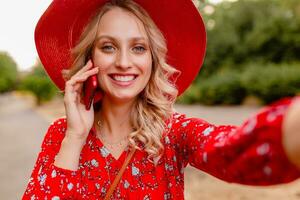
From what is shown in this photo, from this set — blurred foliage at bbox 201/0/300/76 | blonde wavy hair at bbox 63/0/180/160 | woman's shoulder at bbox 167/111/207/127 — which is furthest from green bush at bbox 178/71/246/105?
woman's shoulder at bbox 167/111/207/127

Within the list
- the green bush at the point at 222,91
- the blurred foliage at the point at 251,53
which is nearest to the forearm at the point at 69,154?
the blurred foliage at the point at 251,53

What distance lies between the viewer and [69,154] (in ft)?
6.71

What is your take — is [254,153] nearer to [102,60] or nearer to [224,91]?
[102,60]

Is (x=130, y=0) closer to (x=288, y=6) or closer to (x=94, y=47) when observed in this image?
(x=94, y=47)

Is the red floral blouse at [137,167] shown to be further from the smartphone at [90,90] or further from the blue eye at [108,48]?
the blue eye at [108,48]

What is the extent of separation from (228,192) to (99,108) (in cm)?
448

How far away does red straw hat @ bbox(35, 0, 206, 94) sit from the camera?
231 centimetres

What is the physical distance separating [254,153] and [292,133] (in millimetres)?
171

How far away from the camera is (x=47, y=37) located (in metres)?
2.48

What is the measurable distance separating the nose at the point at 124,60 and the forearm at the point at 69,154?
0.42 meters

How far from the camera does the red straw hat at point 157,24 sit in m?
2.31

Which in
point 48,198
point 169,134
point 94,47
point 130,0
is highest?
point 130,0

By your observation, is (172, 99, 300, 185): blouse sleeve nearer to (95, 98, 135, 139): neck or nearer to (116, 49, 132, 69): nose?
(116, 49, 132, 69): nose

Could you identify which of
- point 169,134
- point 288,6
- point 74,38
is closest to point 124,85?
point 169,134
